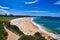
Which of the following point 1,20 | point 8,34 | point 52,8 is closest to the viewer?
point 8,34

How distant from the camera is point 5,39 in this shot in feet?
20.2

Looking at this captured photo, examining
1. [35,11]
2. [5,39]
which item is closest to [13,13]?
[35,11]

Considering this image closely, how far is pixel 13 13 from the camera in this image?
26.2 feet

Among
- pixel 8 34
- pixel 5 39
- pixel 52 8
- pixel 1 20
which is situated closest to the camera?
pixel 5 39

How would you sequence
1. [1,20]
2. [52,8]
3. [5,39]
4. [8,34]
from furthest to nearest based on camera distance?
[1,20]
[52,8]
[8,34]
[5,39]

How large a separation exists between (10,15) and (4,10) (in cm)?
33

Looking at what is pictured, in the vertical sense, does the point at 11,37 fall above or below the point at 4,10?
below

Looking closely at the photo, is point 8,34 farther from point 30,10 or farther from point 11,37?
point 30,10

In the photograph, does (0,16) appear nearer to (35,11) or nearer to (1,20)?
(1,20)

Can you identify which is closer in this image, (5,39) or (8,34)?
(5,39)

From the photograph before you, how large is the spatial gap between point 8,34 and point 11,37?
368 mm

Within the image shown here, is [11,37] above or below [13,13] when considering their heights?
below

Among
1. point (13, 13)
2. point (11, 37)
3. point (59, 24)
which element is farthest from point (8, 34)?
point (59, 24)

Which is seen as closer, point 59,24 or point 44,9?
point 44,9
